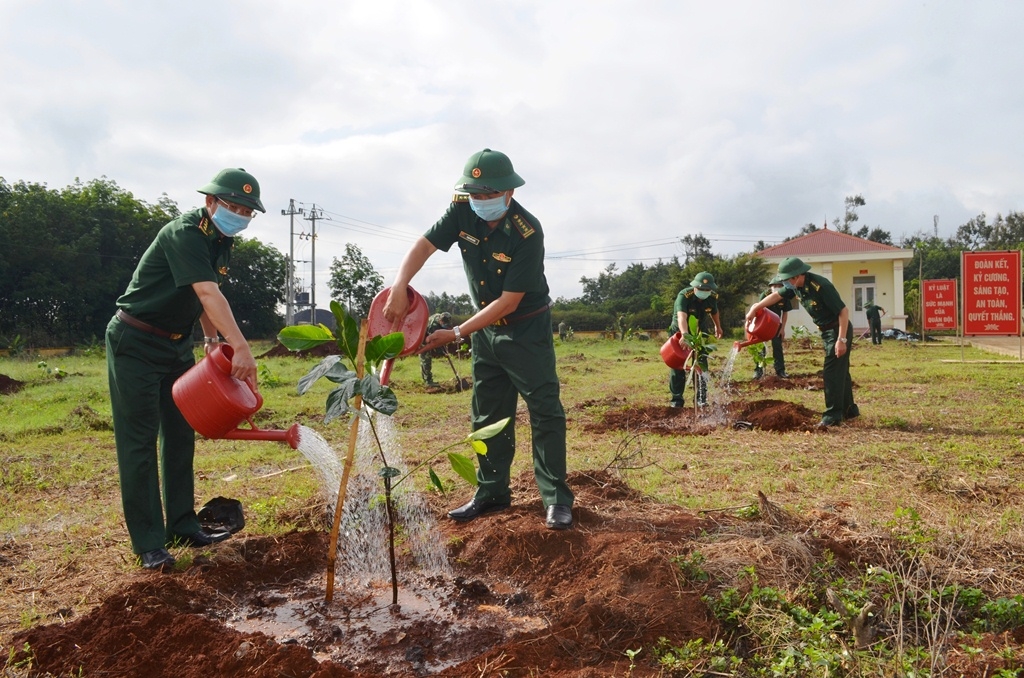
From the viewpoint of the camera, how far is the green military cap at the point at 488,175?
366cm

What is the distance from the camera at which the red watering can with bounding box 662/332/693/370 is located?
322 inches

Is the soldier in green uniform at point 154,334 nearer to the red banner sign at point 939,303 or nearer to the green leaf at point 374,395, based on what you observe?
the green leaf at point 374,395

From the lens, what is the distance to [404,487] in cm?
494

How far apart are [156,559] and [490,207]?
2.22 m

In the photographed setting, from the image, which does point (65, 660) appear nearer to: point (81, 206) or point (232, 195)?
point (232, 195)

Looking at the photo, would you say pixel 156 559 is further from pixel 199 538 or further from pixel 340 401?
pixel 340 401

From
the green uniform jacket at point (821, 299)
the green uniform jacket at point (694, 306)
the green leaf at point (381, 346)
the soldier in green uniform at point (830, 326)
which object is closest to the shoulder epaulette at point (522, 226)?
the green leaf at point (381, 346)

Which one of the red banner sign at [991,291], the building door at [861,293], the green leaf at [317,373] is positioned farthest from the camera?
the building door at [861,293]

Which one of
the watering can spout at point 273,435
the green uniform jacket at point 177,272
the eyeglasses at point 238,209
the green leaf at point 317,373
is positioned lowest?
the watering can spout at point 273,435

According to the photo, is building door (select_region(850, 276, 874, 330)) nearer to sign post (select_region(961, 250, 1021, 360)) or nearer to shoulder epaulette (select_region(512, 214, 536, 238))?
sign post (select_region(961, 250, 1021, 360))

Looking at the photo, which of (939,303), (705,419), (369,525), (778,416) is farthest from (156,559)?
(939,303)

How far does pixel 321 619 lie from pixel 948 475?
13.0ft

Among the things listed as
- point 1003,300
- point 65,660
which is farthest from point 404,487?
point 1003,300

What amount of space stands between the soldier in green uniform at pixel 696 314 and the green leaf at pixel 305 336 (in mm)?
5769
